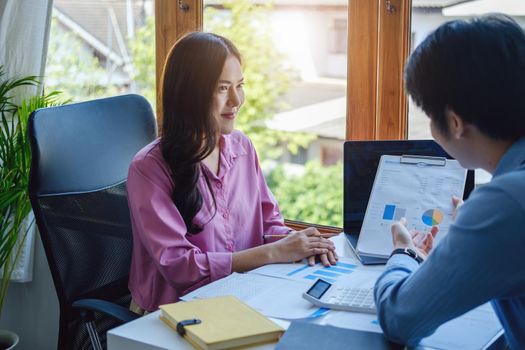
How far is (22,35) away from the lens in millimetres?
2705

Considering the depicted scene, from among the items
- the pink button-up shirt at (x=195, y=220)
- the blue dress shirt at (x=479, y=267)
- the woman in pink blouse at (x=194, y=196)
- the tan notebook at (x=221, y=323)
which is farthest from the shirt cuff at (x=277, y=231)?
the blue dress shirt at (x=479, y=267)

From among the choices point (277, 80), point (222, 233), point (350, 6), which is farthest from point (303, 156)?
point (222, 233)

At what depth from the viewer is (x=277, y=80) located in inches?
107

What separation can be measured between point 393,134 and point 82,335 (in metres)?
1.16

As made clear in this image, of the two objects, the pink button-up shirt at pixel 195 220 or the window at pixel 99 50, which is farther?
the window at pixel 99 50

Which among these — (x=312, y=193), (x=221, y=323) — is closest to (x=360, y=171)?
(x=312, y=193)

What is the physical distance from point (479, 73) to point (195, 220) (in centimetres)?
98

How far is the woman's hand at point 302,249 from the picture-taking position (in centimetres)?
192

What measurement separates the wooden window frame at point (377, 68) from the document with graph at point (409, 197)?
381mm

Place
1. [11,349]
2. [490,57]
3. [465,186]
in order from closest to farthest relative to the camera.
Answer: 1. [490,57]
2. [465,186]
3. [11,349]

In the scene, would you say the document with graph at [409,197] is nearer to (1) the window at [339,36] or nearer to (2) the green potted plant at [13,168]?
(1) the window at [339,36]

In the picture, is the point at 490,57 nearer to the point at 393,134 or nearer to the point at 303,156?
the point at 393,134

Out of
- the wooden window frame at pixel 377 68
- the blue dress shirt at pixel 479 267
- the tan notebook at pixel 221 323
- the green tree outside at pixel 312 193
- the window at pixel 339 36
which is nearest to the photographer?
the blue dress shirt at pixel 479 267

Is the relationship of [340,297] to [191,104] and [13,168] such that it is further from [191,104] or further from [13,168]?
[13,168]
